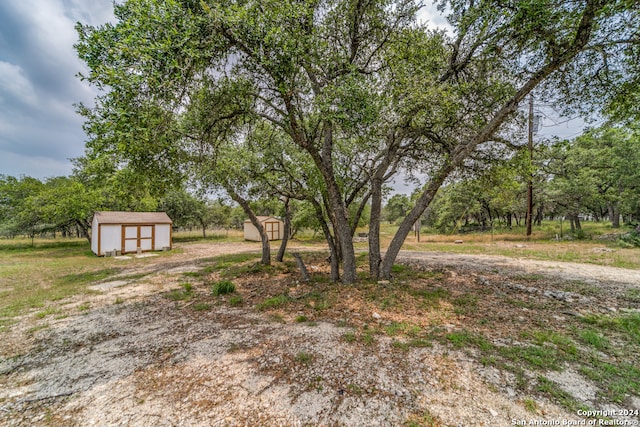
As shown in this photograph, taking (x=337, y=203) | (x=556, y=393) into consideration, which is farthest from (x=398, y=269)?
(x=556, y=393)

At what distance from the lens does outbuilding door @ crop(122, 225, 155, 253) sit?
14.4 metres

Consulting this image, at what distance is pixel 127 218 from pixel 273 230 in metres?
10.4

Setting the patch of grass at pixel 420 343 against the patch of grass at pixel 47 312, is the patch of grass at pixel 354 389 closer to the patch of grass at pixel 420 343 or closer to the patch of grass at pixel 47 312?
the patch of grass at pixel 420 343

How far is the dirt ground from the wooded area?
2.95 metres

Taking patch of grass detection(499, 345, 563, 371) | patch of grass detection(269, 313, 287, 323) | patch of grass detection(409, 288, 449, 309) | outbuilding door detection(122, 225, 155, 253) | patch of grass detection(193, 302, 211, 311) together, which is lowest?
patch of grass detection(193, 302, 211, 311)

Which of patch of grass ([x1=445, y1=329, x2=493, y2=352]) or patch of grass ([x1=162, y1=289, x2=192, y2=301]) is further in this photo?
patch of grass ([x1=162, y1=289, x2=192, y2=301])

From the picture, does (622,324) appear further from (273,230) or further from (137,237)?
(273,230)

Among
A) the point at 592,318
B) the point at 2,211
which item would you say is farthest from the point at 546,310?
the point at 2,211

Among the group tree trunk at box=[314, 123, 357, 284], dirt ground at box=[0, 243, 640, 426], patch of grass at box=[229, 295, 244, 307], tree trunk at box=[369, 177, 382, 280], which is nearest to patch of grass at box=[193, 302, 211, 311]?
dirt ground at box=[0, 243, 640, 426]

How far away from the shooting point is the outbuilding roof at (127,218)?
14.0m

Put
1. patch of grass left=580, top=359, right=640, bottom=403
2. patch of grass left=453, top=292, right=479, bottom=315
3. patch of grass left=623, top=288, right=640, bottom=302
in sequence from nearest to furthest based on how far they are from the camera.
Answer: patch of grass left=580, top=359, right=640, bottom=403 → patch of grass left=453, top=292, right=479, bottom=315 → patch of grass left=623, top=288, right=640, bottom=302

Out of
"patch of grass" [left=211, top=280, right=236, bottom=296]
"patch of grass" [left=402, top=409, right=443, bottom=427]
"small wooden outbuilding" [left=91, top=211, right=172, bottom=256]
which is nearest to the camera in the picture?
"patch of grass" [left=402, top=409, right=443, bottom=427]

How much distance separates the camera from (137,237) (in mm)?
14852

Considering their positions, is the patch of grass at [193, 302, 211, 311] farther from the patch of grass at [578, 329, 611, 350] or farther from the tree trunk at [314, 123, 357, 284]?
the patch of grass at [578, 329, 611, 350]
